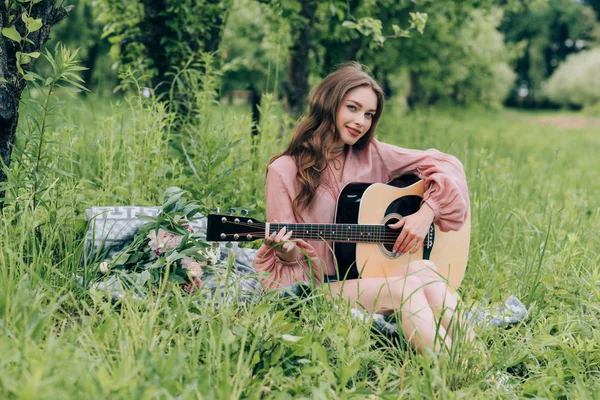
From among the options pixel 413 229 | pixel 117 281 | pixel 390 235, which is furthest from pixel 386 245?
pixel 117 281

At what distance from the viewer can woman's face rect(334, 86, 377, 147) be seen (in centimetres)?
300

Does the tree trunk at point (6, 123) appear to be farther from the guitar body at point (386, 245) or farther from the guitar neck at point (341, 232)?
the guitar body at point (386, 245)

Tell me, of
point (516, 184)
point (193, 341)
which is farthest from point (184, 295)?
point (516, 184)

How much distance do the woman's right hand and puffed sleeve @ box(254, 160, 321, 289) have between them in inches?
1.6

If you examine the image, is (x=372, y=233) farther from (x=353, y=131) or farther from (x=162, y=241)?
(x=162, y=241)

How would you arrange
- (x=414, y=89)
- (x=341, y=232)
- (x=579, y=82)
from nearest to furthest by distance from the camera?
(x=341, y=232), (x=414, y=89), (x=579, y=82)

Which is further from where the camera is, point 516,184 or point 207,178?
point 516,184

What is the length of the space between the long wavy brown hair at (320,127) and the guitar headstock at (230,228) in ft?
1.26

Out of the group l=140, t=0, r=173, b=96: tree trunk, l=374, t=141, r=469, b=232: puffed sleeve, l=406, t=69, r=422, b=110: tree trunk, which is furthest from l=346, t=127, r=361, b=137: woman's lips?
l=406, t=69, r=422, b=110: tree trunk

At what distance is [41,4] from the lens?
9.06 feet

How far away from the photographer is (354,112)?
301 cm

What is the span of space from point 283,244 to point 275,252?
0.18m

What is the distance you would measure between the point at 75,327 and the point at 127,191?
4.61ft

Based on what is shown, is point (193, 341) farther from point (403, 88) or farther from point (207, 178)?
point (403, 88)
